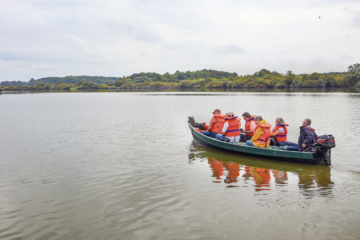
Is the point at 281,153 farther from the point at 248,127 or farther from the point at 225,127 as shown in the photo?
the point at 248,127

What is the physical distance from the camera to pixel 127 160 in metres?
11.0

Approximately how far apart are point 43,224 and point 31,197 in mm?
1854

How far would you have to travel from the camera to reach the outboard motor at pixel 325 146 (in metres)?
9.26

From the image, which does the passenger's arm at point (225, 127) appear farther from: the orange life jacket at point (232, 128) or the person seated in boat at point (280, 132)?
the person seated in boat at point (280, 132)

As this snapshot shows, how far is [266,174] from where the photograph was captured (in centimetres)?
914

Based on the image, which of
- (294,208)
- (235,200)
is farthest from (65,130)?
(294,208)

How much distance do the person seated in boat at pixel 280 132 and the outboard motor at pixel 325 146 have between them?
5.61 ft

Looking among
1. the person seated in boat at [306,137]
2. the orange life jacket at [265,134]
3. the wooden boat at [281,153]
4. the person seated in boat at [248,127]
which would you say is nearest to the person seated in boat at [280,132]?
the orange life jacket at [265,134]

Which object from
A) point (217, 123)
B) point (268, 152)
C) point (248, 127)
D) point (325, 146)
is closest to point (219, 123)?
point (217, 123)

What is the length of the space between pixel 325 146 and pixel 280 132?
6.86 feet

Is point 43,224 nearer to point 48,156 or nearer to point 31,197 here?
point 31,197

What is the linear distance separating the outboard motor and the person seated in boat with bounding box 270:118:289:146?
67.4 inches

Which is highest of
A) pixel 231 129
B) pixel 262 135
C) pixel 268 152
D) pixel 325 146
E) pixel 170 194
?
pixel 231 129

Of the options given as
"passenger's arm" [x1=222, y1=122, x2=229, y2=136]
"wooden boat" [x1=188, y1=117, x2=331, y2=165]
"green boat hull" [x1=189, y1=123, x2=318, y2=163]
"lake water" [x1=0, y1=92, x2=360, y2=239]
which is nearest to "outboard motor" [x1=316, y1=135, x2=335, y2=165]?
"wooden boat" [x1=188, y1=117, x2=331, y2=165]
